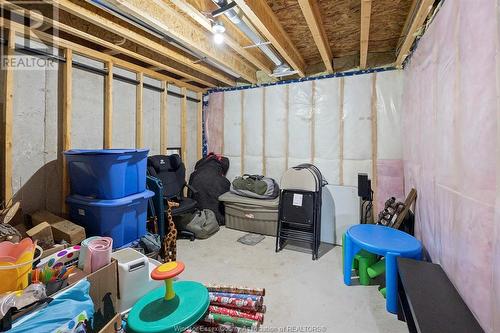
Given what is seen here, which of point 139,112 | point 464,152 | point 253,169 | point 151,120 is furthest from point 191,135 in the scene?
point 464,152

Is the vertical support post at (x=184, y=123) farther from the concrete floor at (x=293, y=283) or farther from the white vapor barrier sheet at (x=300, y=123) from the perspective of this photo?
the white vapor barrier sheet at (x=300, y=123)

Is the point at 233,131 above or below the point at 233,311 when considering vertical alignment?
above

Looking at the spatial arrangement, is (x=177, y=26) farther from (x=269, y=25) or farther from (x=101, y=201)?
(x=101, y=201)

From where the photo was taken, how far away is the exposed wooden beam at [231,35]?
76.0 inches

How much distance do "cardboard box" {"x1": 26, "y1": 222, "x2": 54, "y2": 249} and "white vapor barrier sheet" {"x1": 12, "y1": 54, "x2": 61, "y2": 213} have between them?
0.61 meters

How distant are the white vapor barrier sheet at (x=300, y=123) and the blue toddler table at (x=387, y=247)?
1624 mm

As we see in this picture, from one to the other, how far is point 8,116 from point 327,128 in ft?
11.6

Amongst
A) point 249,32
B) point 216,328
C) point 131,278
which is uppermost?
point 249,32

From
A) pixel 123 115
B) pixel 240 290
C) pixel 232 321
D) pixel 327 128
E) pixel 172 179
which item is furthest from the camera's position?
pixel 327 128

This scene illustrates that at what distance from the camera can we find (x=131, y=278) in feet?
5.74

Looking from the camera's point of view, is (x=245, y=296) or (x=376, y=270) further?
(x=376, y=270)

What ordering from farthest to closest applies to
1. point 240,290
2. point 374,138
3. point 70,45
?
point 374,138
point 70,45
point 240,290

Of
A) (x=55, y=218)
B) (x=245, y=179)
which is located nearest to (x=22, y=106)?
(x=55, y=218)

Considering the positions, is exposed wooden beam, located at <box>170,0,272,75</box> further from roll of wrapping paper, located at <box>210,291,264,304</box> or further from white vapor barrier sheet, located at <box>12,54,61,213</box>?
roll of wrapping paper, located at <box>210,291,264,304</box>
